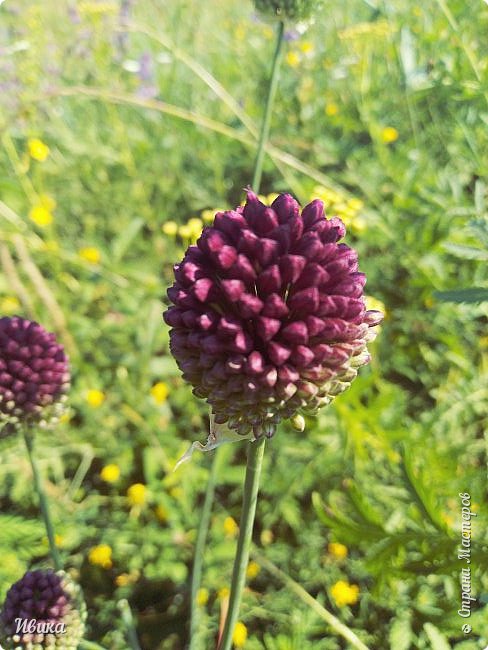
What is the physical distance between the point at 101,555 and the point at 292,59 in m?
2.13

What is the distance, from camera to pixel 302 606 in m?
1.50

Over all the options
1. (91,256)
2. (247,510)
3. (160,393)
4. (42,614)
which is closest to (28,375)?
(42,614)

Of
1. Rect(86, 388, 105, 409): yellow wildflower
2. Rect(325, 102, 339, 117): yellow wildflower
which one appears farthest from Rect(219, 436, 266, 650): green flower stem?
Rect(325, 102, 339, 117): yellow wildflower

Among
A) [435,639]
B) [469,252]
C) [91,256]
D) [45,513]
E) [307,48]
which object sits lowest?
[435,639]

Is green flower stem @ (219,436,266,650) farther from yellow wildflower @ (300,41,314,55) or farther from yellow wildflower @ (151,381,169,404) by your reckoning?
yellow wildflower @ (300,41,314,55)

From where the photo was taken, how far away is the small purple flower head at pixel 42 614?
1018 mm

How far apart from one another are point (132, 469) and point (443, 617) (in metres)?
1.00

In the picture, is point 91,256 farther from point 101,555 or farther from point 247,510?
point 247,510

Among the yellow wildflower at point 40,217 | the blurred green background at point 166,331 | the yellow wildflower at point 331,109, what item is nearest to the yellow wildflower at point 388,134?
the blurred green background at point 166,331

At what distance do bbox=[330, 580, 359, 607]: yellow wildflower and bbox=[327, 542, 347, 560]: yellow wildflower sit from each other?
0.27ft

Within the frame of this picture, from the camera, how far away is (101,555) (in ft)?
5.28

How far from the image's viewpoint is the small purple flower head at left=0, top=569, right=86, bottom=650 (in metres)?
1.02

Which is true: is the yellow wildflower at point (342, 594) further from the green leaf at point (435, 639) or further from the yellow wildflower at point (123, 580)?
the yellow wildflower at point (123, 580)

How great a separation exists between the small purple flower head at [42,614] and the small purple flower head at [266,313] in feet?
1.77
